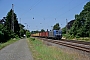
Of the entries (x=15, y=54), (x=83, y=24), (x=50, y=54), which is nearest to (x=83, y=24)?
(x=83, y=24)

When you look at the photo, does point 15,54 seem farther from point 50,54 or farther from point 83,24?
point 83,24

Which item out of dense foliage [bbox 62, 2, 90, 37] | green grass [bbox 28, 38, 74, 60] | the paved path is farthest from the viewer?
dense foliage [bbox 62, 2, 90, 37]

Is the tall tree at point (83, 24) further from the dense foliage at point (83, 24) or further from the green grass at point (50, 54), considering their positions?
the green grass at point (50, 54)

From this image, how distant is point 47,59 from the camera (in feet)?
40.5

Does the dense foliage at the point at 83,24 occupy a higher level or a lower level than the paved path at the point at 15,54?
higher

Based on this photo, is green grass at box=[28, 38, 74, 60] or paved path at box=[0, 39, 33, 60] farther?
paved path at box=[0, 39, 33, 60]

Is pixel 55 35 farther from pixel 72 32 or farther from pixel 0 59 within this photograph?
pixel 0 59

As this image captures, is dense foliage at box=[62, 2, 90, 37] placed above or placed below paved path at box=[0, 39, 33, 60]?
above

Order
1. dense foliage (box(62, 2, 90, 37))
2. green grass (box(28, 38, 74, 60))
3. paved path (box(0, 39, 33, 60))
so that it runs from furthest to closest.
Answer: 1. dense foliage (box(62, 2, 90, 37))
2. paved path (box(0, 39, 33, 60))
3. green grass (box(28, 38, 74, 60))

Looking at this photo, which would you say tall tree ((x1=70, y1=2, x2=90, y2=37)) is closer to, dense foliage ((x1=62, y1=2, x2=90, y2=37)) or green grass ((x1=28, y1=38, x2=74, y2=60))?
dense foliage ((x1=62, y1=2, x2=90, y2=37))

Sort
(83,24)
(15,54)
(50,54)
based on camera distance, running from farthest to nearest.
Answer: (83,24)
(15,54)
(50,54)

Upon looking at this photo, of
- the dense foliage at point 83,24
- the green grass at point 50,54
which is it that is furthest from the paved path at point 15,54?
the dense foliage at point 83,24

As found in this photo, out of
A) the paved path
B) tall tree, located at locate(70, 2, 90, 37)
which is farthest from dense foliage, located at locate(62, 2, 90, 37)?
the paved path

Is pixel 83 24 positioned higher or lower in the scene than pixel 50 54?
higher
